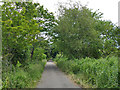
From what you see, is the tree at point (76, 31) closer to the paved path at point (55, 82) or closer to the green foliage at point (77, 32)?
the green foliage at point (77, 32)

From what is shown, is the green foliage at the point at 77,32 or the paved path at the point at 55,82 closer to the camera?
the paved path at the point at 55,82

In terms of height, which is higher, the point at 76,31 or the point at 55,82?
the point at 76,31

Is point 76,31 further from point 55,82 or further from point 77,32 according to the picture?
point 55,82

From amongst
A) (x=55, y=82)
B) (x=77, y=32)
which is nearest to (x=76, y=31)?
(x=77, y=32)

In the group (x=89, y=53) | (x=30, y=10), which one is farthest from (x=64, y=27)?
(x=30, y=10)

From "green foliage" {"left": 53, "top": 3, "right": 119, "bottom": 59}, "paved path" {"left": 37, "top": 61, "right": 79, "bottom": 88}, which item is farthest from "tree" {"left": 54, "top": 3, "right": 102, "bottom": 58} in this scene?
"paved path" {"left": 37, "top": 61, "right": 79, "bottom": 88}

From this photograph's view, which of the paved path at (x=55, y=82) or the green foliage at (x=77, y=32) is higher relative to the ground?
the green foliage at (x=77, y=32)

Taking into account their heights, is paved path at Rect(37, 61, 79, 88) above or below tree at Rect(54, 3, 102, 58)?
below

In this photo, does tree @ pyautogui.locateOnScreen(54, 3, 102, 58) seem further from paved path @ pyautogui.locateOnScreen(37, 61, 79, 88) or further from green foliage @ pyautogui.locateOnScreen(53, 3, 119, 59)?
paved path @ pyautogui.locateOnScreen(37, 61, 79, 88)

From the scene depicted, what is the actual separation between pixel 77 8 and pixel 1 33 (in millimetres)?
14786

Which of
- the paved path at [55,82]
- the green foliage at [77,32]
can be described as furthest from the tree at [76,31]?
the paved path at [55,82]

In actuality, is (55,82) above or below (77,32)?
below

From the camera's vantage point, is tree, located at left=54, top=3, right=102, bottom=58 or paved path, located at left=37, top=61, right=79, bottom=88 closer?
paved path, located at left=37, top=61, right=79, bottom=88

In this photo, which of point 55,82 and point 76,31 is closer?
point 55,82
